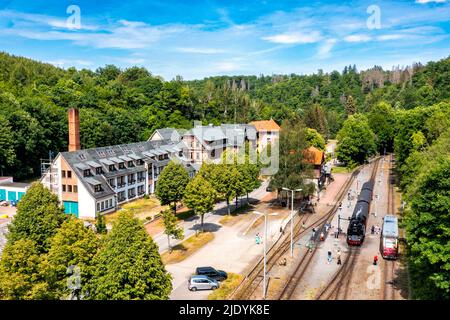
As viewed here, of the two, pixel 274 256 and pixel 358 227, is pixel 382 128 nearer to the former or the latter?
pixel 358 227

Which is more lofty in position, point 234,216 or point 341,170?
point 341,170

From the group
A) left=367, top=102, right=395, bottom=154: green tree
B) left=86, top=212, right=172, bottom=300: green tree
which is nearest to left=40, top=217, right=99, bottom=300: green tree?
left=86, top=212, right=172, bottom=300: green tree

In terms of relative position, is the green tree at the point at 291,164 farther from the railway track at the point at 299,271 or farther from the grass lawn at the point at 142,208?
the grass lawn at the point at 142,208

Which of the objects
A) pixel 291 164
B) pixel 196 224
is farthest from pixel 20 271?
pixel 291 164

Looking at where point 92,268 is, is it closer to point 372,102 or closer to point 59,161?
point 59,161

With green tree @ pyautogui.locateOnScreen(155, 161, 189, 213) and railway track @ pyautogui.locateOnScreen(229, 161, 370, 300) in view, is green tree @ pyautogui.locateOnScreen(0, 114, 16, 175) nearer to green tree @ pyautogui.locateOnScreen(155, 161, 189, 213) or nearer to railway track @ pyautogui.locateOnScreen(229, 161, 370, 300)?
green tree @ pyautogui.locateOnScreen(155, 161, 189, 213)

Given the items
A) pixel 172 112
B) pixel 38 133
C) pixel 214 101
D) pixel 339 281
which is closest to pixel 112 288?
pixel 339 281

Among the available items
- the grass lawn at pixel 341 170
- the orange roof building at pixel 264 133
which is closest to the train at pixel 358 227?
the grass lawn at pixel 341 170
